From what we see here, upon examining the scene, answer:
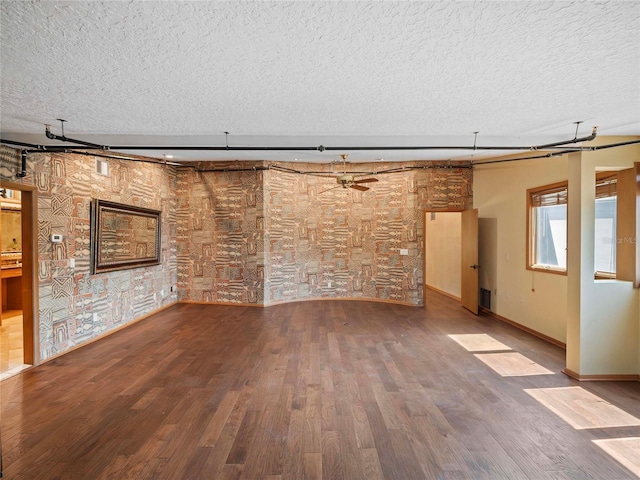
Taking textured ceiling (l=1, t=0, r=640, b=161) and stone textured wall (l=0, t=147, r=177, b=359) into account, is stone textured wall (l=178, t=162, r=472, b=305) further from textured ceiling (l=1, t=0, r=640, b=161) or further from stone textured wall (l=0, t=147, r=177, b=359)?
textured ceiling (l=1, t=0, r=640, b=161)

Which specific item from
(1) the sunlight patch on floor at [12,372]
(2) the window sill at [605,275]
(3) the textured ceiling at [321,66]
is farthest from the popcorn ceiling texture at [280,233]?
(3) the textured ceiling at [321,66]

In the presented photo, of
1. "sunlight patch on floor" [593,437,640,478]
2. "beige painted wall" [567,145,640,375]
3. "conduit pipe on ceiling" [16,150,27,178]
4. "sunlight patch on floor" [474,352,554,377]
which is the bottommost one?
"sunlight patch on floor" [593,437,640,478]

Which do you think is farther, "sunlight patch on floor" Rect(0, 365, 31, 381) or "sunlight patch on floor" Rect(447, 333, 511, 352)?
"sunlight patch on floor" Rect(447, 333, 511, 352)

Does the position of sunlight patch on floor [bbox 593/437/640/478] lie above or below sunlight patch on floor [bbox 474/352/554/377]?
below

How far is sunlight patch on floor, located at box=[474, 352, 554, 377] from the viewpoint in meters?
3.76

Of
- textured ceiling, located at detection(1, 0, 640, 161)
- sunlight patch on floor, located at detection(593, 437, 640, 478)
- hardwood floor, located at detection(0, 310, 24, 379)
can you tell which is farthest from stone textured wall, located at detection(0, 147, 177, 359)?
sunlight patch on floor, located at detection(593, 437, 640, 478)

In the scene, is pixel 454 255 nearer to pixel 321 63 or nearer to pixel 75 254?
pixel 321 63

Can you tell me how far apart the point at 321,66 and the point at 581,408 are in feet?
12.1

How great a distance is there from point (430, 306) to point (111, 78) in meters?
6.73

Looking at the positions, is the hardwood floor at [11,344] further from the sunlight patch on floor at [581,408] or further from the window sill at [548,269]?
the window sill at [548,269]

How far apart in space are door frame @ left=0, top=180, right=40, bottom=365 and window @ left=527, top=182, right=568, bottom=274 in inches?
274

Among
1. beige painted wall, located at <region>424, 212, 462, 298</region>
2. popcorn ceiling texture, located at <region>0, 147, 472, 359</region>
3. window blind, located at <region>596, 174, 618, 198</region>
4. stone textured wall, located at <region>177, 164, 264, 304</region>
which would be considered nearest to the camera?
window blind, located at <region>596, 174, 618, 198</region>

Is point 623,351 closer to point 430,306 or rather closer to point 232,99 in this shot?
point 430,306

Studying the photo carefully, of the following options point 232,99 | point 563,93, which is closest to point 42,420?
point 232,99
